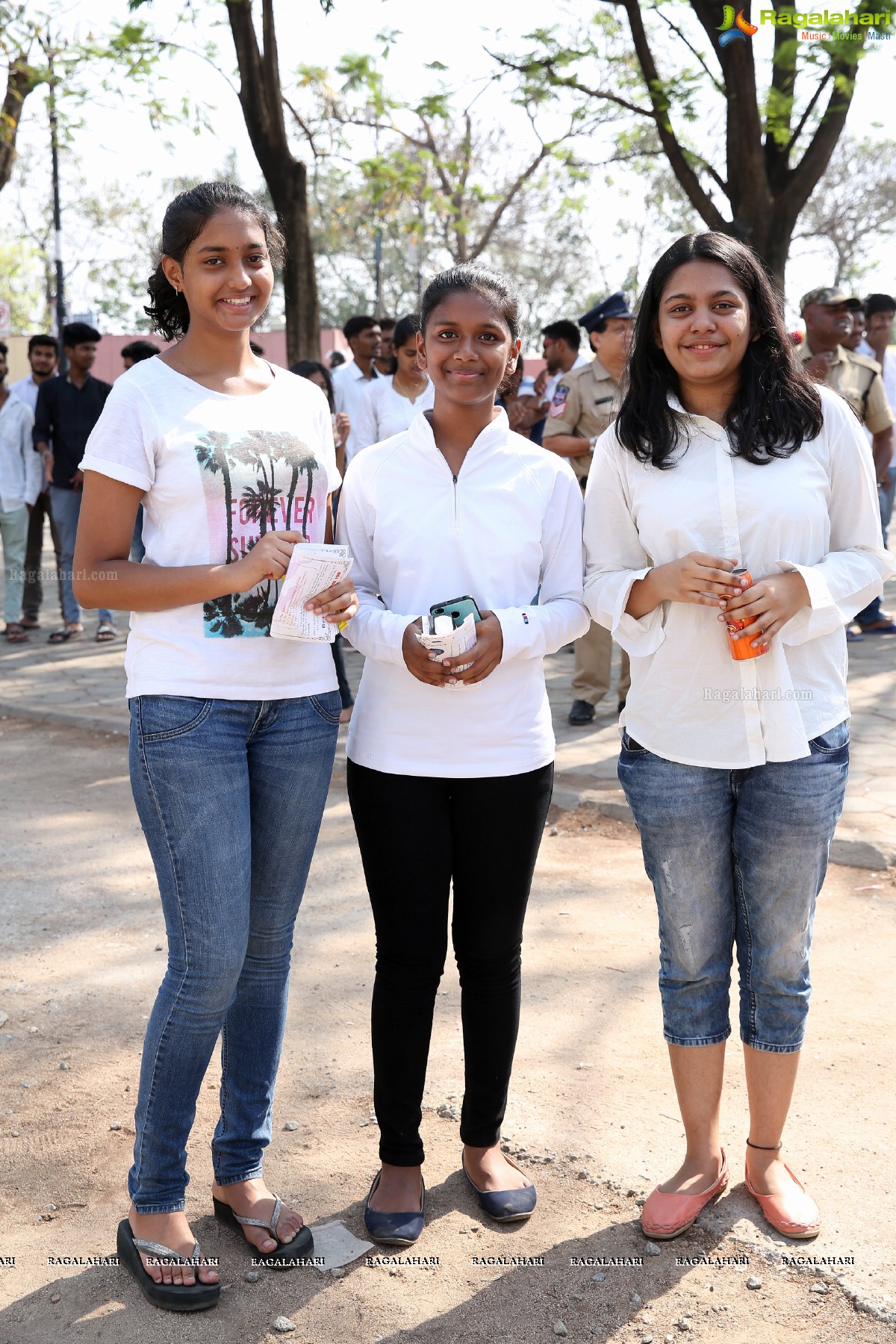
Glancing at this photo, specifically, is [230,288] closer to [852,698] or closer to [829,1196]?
[829,1196]

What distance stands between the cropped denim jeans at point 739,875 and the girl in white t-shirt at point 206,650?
749 millimetres

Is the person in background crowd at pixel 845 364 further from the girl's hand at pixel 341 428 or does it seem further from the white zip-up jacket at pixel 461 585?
the white zip-up jacket at pixel 461 585

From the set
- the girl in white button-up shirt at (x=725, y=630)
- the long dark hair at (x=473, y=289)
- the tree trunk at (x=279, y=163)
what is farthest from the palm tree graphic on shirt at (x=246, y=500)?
the tree trunk at (x=279, y=163)

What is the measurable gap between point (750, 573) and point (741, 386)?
0.41 meters

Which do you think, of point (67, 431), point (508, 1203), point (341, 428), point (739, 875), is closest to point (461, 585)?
point (739, 875)

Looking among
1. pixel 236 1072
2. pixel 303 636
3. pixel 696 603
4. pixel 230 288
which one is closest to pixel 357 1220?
pixel 236 1072

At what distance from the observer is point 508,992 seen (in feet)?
9.52

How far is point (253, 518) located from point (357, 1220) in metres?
1.60

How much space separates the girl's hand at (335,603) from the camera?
2.49 metres

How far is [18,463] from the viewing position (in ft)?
33.0

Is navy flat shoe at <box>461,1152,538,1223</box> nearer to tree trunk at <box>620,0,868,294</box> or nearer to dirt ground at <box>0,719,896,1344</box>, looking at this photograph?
dirt ground at <box>0,719,896,1344</box>

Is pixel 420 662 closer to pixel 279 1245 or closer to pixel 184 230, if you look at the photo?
pixel 184 230

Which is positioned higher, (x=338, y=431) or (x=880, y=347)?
(x=880, y=347)

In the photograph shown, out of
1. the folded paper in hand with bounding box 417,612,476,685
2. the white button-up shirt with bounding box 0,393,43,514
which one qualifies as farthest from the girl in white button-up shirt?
the white button-up shirt with bounding box 0,393,43,514
